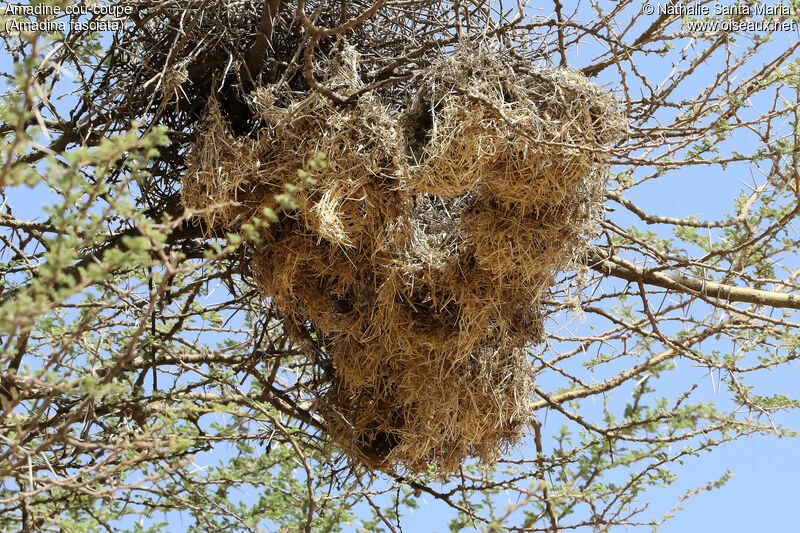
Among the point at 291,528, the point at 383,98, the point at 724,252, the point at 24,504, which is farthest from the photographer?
the point at 291,528

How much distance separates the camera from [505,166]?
7.35 feet

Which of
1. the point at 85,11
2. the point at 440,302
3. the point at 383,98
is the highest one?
the point at 85,11

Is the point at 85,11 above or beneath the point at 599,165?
above

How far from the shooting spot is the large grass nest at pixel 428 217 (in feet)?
7.29

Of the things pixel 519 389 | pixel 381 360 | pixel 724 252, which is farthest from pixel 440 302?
pixel 724 252

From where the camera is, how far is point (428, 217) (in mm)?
2576

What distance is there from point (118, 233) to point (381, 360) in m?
0.88

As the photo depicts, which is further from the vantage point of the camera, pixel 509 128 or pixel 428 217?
pixel 428 217

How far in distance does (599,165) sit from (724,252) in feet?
2.15

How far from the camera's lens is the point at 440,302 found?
8.34 ft

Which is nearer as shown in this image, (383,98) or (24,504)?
(24,504)

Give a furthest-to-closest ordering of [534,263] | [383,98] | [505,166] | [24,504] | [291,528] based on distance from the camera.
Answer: [291,528]
[383,98]
[534,263]
[505,166]
[24,504]

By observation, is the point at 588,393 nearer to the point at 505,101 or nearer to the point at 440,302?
the point at 440,302

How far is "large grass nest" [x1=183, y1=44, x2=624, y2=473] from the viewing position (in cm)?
222
